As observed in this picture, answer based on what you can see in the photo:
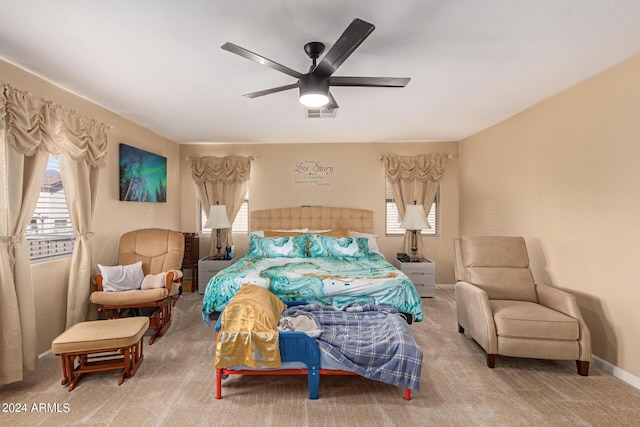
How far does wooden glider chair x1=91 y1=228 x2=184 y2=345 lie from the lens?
126 inches

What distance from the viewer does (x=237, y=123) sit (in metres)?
4.31

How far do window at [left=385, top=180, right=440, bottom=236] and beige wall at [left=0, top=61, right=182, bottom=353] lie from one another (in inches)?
155

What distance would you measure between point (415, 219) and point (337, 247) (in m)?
1.50

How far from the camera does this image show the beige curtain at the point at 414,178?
5.41 meters

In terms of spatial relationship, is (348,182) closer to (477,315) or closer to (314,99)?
(477,315)

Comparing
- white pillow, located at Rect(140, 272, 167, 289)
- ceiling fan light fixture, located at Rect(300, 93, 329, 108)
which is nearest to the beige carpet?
white pillow, located at Rect(140, 272, 167, 289)

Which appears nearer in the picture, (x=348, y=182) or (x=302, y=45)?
(x=302, y=45)

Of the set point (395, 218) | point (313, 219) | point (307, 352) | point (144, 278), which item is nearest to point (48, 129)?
point (144, 278)

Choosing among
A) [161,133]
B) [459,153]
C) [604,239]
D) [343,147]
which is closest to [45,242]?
[161,133]

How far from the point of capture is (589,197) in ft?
9.55

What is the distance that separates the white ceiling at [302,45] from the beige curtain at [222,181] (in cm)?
174

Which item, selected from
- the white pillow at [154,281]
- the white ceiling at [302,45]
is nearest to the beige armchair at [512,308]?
the white ceiling at [302,45]

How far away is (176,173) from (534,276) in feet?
19.0

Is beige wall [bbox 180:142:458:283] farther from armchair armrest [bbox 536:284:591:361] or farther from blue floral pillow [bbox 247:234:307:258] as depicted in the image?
armchair armrest [bbox 536:284:591:361]
